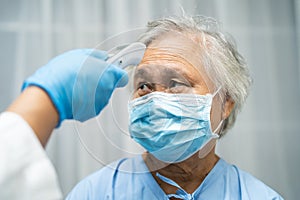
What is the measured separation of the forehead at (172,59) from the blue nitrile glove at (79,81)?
0.30 feet

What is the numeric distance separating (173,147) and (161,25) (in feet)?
1.26

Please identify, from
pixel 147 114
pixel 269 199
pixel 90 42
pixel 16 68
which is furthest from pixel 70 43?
pixel 269 199

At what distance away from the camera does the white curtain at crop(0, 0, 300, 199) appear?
5.70 ft

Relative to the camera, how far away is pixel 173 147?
114 cm

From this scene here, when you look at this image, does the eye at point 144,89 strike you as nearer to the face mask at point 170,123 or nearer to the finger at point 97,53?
the face mask at point 170,123

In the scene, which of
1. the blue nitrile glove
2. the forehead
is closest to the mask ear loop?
the forehead

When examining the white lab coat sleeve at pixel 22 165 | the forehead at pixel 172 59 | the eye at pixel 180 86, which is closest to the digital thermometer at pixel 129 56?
the forehead at pixel 172 59

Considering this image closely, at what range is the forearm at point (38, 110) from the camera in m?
0.68

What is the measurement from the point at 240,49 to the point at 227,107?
0.65 metres

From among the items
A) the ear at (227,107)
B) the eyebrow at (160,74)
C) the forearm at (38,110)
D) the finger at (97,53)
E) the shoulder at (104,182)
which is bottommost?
the shoulder at (104,182)

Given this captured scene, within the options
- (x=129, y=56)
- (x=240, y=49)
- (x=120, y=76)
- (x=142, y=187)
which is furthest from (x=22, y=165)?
(x=240, y=49)

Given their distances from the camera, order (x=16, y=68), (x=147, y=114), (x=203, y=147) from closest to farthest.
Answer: (x=147, y=114) < (x=203, y=147) < (x=16, y=68)

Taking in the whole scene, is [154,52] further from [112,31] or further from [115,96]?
[112,31]

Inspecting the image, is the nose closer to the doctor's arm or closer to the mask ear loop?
the mask ear loop
